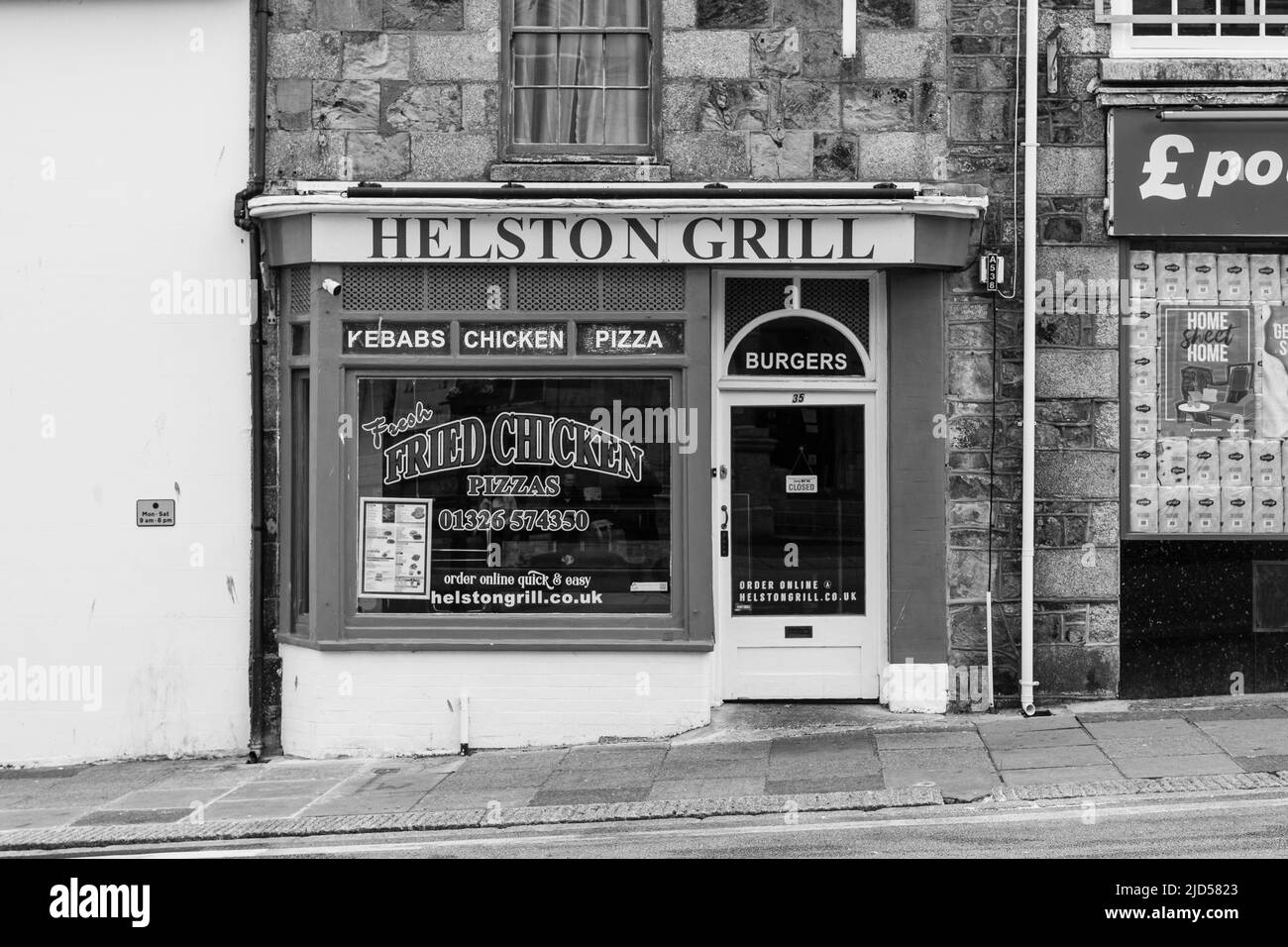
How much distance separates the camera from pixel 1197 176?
430 inches

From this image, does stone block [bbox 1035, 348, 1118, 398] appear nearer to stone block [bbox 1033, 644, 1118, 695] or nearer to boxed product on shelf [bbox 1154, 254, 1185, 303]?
boxed product on shelf [bbox 1154, 254, 1185, 303]

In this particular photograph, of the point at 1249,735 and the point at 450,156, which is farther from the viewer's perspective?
the point at 450,156

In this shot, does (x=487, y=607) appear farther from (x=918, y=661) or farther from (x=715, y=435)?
(x=918, y=661)

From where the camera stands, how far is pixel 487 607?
11.0 m

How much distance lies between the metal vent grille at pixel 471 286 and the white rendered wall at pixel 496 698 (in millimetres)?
2479

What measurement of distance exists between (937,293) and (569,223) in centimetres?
266

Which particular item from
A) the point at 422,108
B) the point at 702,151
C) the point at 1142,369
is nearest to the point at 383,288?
the point at 422,108

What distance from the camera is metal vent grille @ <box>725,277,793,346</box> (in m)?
11.3

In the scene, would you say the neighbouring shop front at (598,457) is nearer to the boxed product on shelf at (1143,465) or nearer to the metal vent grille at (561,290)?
the metal vent grille at (561,290)

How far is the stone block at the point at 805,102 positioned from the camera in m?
11.0

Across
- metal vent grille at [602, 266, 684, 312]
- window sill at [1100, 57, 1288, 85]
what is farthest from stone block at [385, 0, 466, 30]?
window sill at [1100, 57, 1288, 85]

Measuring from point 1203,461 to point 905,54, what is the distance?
11.9ft

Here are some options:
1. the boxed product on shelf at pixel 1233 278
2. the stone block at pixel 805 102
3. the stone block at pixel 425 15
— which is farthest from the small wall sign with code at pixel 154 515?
the boxed product on shelf at pixel 1233 278

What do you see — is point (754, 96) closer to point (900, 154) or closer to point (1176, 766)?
point (900, 154)
